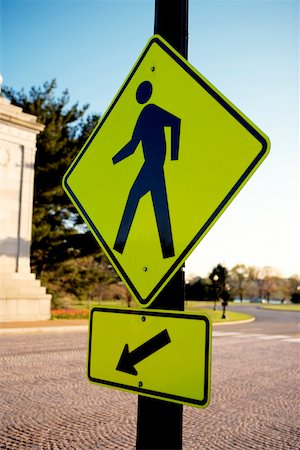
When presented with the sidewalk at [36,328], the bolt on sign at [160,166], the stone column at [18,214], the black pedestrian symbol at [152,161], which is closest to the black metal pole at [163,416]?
the bolt on sign at [160,166]

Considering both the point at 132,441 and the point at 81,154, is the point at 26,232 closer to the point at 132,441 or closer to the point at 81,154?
the point at 132,441

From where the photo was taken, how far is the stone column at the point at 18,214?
68.5 feet

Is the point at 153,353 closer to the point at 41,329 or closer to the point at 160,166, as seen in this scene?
the point at 160,166

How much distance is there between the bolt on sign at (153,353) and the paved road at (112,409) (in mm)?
3275

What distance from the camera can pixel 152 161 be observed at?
2199mm

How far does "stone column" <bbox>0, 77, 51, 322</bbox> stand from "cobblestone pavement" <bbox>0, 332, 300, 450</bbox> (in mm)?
9347

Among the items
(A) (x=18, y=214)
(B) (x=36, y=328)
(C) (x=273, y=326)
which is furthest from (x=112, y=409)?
(C) (x=273, y=326)

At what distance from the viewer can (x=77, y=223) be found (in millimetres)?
31812

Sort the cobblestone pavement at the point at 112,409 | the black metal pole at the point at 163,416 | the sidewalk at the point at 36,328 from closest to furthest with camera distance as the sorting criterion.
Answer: the black metal pole at the point at 163,416
the cobblestone pavement at the point at 112,409
the sidewalk at the point at 36,328

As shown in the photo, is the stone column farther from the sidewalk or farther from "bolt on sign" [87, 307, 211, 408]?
"bolt on sign" [87, 307, 211, 408]

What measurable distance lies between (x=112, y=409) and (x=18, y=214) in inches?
676

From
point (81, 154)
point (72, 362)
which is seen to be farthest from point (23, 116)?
point (81, 154)

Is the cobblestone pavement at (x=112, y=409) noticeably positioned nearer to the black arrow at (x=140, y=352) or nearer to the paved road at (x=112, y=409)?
the paved road at (x=112, y=409)

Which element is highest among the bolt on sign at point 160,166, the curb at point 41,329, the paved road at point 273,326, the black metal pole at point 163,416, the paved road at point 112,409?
the bolt on sign at point 160,166
